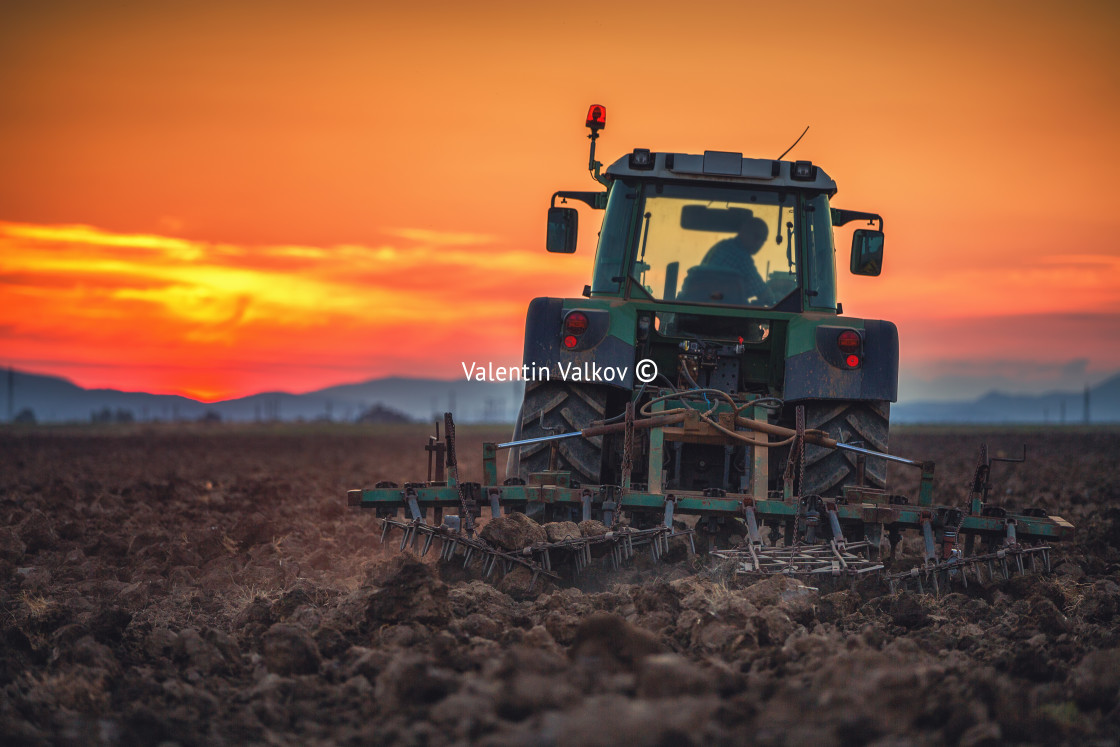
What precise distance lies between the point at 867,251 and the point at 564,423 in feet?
8.79

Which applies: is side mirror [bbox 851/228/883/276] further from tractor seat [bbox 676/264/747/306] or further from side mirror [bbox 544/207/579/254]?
side mirror [bbox 544/207/579/254]

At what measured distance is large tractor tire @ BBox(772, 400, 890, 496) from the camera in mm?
7488

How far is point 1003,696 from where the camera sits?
150 inches

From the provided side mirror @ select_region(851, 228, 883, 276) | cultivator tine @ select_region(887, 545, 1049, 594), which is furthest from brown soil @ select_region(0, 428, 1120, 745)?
side mirror @ select_region(851, 228, 883, 276)

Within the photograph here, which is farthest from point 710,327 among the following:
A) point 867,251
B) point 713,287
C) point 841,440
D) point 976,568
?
point 976,568

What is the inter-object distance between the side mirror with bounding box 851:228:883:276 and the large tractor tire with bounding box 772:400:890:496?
4.46 ft

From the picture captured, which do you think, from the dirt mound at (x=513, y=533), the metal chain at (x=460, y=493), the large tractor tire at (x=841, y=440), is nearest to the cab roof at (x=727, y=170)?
the large tractor tire at (x=841, y=440)

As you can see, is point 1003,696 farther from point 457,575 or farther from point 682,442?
point 682,442

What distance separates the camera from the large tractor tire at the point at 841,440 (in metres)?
7.49

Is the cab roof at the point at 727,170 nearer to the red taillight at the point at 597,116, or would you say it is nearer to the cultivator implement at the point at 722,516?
the red taillight at the point at 597,116

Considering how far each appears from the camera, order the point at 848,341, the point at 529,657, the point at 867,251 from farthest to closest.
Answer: the point at 867,251 < the point at 848,341 < the point at 529,657

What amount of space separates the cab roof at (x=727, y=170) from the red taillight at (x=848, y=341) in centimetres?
123

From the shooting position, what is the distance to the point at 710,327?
313 inches

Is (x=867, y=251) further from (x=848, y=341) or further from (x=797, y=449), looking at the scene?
(x=797, y=449)
